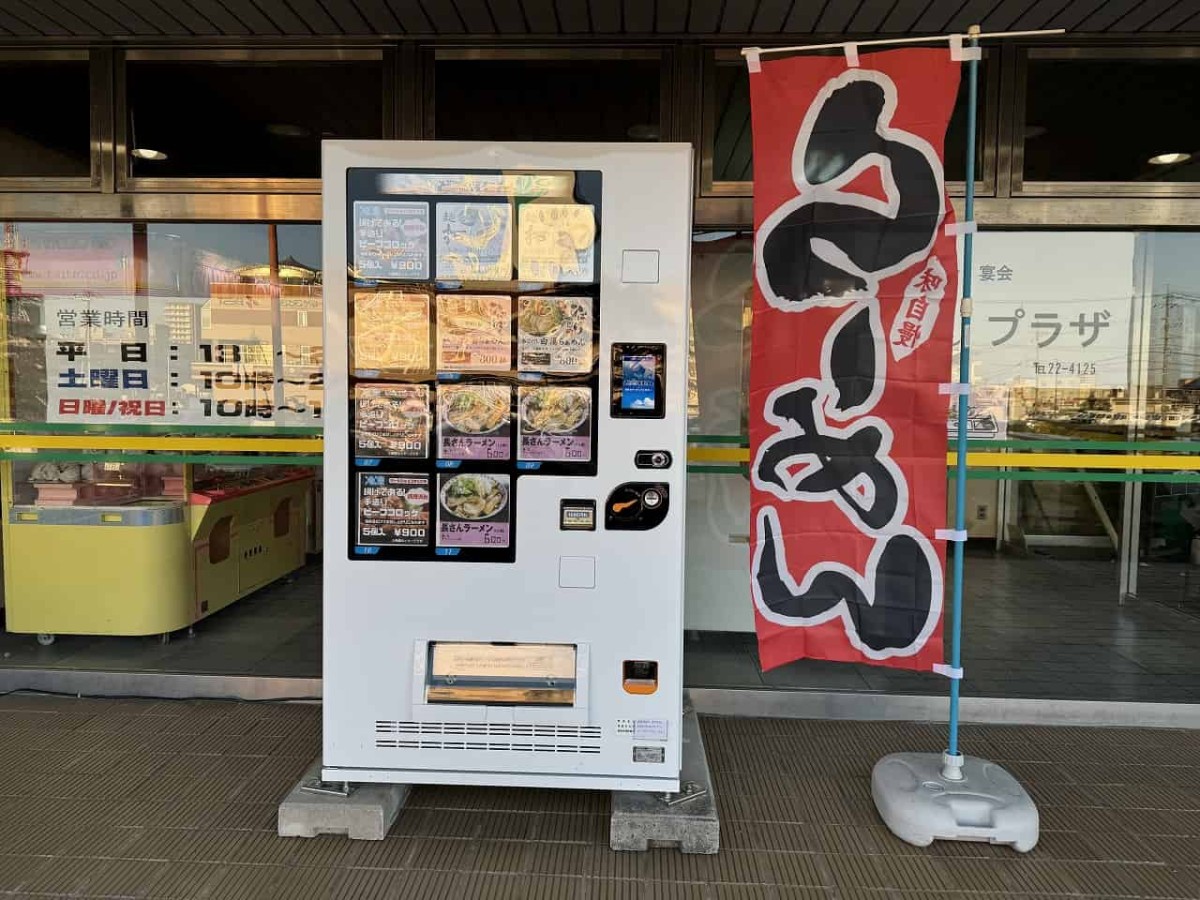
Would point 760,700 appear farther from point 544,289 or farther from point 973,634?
point 544,289

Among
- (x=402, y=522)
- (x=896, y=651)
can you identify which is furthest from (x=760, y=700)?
(x=402, y=522)

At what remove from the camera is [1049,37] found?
11.5 ft

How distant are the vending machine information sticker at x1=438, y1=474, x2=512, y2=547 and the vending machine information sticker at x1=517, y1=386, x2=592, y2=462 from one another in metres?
0.16

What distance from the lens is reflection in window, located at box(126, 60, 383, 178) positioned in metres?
3.76

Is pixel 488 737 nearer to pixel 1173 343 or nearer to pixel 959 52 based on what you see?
pixel 959 52

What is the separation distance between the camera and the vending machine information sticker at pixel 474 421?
8.39 feet

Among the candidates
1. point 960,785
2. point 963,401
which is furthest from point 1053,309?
point 960,785

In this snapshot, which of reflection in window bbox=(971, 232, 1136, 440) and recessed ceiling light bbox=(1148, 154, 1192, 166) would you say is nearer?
recessed ceiling light bbox=(1148, 154, 1192, 166)

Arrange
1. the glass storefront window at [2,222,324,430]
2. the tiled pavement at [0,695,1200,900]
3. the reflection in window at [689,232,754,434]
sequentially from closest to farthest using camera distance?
the tiled pavement at [0,695,1200,900], the glass storefront window at [2,222,324,430], the reflection in window at [689,232,754,434]

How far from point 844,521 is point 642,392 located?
0.88m

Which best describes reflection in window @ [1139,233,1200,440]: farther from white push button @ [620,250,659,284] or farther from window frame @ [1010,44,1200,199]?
white push button @ [620,250,659,284]

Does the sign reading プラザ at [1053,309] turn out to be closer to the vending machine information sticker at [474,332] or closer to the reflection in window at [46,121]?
the vending machine information sticker at [474,332]

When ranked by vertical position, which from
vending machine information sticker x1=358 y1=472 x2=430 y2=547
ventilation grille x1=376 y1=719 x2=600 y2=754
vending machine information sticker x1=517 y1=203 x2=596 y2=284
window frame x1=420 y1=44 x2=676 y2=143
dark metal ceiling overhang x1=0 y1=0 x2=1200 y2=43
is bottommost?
ventilation grille x1=376 y1=719 x2=600 y2=754

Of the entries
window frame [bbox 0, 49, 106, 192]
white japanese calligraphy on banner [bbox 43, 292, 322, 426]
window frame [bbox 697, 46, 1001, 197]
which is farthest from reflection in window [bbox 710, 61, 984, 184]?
window frame [bbox 0, 49, 106, 192]
